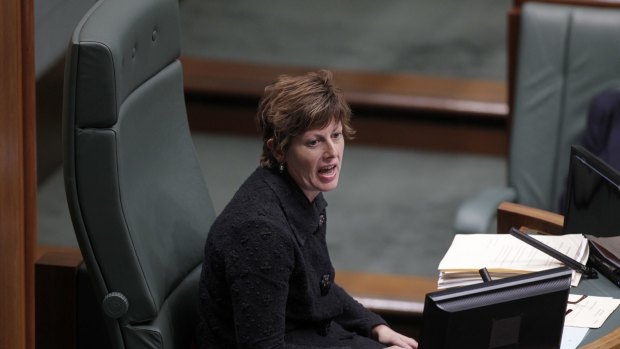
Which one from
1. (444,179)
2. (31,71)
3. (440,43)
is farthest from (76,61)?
(440,43)

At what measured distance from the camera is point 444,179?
3.95 m

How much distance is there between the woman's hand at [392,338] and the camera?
6.76 feet

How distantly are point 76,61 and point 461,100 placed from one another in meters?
2.44

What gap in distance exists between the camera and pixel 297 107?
→ 185 centimetres

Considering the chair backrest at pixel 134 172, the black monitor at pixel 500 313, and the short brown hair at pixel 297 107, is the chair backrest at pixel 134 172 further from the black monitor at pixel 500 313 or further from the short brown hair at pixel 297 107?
the black monitor at pixel 500 313

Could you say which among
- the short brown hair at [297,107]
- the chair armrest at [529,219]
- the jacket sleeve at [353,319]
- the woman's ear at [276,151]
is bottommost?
the jacket sleeve at [353,319]

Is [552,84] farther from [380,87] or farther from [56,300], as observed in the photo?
[56,300]

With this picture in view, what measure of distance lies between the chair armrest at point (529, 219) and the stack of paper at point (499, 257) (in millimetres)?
Answer: 220

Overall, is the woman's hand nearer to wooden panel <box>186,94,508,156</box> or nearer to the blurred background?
the blurred background

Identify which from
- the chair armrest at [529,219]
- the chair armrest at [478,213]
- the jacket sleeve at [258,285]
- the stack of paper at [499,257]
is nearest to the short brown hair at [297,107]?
the jacket sleeve at [258,285]

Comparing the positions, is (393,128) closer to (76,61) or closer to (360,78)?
(360,78)

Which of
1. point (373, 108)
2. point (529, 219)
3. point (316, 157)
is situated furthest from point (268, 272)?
point (373, 108)

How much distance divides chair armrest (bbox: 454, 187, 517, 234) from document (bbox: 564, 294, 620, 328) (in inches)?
21.8

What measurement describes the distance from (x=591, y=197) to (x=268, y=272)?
63cm
